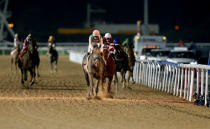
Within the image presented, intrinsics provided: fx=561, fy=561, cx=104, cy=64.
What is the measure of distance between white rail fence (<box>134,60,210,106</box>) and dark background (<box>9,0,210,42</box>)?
212ft

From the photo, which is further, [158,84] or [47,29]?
[47,29]

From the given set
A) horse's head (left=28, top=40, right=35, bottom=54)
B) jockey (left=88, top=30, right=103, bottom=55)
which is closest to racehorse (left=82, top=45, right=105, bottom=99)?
jockey (left=88, top=30, right=103, bottom=55)

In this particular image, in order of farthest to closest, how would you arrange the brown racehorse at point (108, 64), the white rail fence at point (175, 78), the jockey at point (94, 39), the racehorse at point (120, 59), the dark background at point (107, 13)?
the dark background at point (107, 13), the racehorse at point (120, 59), the brown racehorse at point (108, 64), the jockey at point (94, 39), the white rail fence at point (175, 78)

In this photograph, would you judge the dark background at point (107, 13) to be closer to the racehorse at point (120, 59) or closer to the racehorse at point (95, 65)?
the racehorse at point (120, 59)

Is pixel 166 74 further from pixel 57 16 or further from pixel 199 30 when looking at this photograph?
pixel 57 16

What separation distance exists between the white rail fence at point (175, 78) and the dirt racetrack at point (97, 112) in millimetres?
370

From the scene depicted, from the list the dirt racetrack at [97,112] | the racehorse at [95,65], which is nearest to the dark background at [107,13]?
the dirt racetrack at [97,112]

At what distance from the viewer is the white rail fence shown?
14469mm

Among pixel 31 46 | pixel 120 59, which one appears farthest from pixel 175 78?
pixel 31 46

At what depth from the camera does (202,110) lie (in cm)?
1311

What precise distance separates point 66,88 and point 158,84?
10.7 feet

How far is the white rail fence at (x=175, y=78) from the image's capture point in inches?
570

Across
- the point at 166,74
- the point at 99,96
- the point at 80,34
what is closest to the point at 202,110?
the point at 99,96

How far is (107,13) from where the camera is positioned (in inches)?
3767
